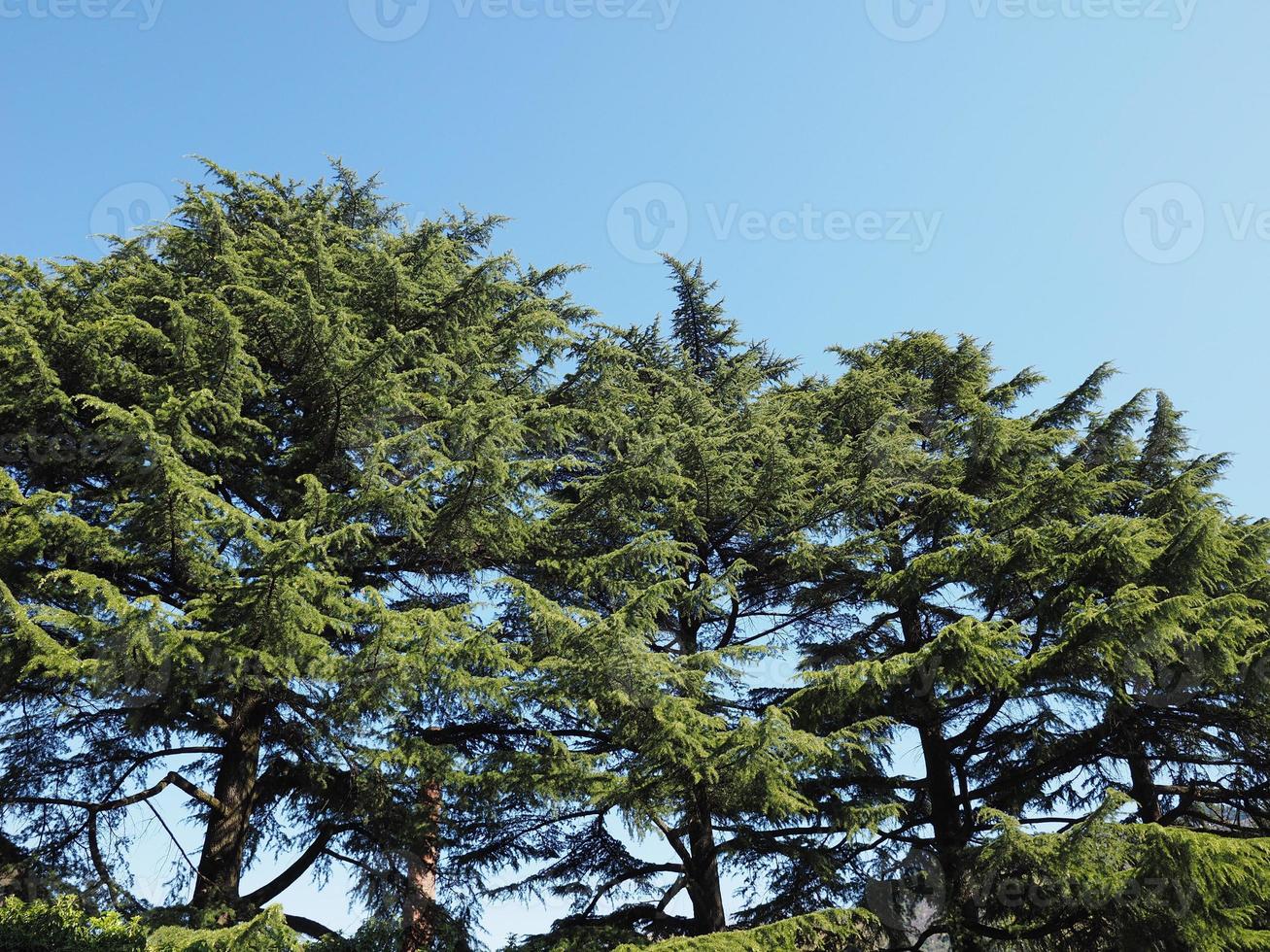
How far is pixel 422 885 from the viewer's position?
32.1 feet

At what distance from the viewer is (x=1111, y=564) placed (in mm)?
10211

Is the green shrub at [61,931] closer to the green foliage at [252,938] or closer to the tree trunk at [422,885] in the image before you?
the green foliage at [252,938]

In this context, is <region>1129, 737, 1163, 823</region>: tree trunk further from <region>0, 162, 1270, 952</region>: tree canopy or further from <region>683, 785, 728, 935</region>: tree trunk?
<region>683, 785, 728, 935</region>: tree trunk

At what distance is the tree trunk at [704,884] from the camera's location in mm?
9922

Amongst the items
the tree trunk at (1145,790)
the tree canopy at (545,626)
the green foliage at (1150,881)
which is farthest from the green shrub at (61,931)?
the tree trunk at (1145,790)

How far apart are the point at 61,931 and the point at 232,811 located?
2.02 m

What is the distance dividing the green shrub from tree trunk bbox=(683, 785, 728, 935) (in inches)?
215

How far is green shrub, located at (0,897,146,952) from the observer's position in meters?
7.20

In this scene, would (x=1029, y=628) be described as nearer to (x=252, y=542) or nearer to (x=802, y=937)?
(x=802, y=937)

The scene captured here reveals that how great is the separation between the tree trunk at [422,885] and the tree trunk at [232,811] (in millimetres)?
1716

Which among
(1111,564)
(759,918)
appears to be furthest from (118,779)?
(1111,564)

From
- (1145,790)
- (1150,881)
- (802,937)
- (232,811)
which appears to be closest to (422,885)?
(232,811)

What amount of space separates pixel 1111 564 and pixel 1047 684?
5.25 ft

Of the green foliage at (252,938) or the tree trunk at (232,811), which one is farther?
the tree trunk at (232,811)
